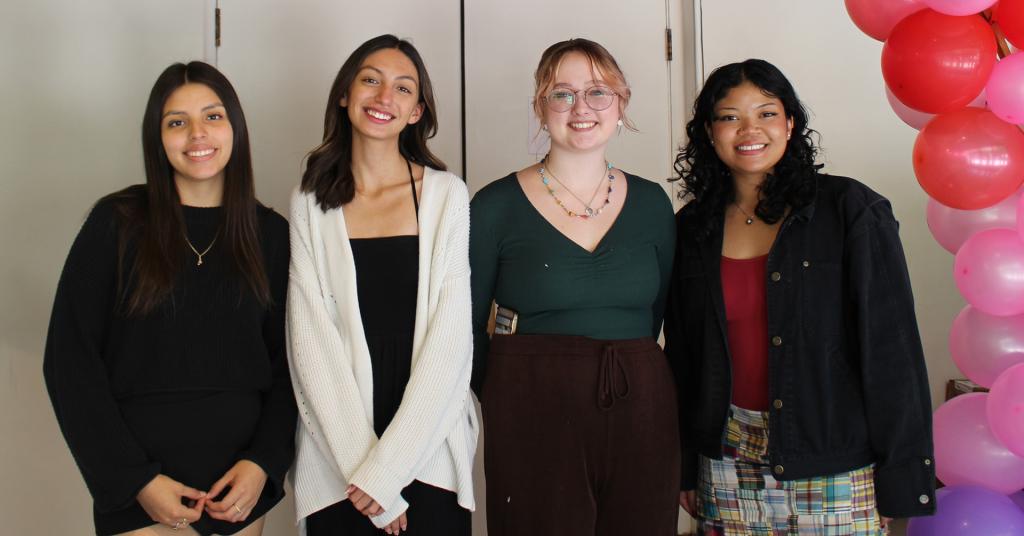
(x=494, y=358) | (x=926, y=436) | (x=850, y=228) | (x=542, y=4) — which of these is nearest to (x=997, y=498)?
(x=926, y=436)

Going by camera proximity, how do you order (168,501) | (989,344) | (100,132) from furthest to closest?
(100,132), (989,344), (168,501)

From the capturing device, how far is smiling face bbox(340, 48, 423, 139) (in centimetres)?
197

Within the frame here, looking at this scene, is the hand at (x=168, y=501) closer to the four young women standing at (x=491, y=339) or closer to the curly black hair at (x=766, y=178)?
the four young women standing at (x=491, y=339)

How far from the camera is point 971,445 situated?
2064 mm

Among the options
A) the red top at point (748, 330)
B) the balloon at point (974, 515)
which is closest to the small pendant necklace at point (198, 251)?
the red top at point (748, 330)

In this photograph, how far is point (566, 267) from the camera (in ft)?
6.24

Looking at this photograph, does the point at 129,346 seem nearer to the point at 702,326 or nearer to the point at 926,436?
the point at 702,326

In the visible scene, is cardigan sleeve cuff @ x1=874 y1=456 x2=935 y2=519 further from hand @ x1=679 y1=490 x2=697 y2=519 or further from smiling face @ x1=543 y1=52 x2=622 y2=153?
smiling face @ x1=543 y1=52 x2=622 y2=153

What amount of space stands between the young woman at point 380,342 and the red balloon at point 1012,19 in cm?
127

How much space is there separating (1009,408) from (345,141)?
162cm

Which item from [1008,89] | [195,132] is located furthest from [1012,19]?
[195,132]

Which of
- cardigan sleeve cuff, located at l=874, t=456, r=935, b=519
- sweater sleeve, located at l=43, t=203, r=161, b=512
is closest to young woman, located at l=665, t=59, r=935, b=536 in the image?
cardigan sleeve cuff, located at l=874, t=456, r=935, b=519

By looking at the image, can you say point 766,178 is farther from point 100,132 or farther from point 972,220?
point 100,132

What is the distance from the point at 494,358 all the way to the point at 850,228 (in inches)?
→ 31.8
